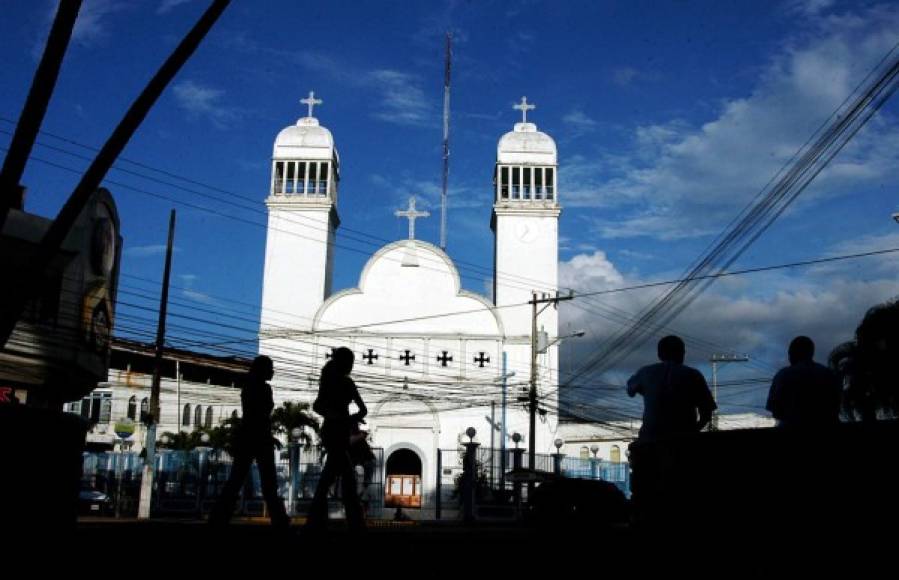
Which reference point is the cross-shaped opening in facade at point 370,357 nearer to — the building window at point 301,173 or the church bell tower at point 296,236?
the church bell tower at point 296,236

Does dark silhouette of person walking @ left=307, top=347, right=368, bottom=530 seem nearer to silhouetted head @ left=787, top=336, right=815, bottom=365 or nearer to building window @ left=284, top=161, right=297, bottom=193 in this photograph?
silhouetted head @ left=787, top=336, right=815, bottom=365

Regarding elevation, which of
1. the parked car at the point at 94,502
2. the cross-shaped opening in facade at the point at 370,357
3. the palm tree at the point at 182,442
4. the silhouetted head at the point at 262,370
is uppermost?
the cross-shaped opening in facade at the point at 370,357

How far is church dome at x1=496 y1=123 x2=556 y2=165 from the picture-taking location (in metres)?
47.0

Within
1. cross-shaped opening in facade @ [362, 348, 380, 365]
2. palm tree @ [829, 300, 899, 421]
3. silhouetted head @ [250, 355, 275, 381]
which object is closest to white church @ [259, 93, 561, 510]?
cross-shaped opening in facade @ [362, 348, 380, 365]

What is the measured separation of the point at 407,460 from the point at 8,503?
40882mm

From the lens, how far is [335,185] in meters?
49.0

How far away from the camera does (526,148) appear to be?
4738cm

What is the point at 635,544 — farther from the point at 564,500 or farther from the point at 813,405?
the point at 564,500

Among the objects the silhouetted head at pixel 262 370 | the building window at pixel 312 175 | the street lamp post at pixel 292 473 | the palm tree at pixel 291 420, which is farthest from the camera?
the building window at pixel 312 175

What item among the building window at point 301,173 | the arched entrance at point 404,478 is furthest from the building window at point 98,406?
the arched entrance at point 404,478

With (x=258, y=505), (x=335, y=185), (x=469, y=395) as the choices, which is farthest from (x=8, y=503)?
(x=335, y=185)

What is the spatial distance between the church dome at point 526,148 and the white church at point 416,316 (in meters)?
0.07

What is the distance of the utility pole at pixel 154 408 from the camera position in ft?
78.0

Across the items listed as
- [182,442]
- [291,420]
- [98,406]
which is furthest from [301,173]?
[98,406]
